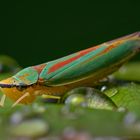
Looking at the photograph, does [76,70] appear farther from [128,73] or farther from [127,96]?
[127,96]

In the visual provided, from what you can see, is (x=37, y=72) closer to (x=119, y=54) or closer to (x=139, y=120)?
(x=119, y=54)

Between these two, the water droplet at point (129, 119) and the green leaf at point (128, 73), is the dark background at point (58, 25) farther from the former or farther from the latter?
the water droplet at point (129, 119)

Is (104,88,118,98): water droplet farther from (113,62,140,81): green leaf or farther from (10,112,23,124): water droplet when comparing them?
(10,112,23,124): water droplet

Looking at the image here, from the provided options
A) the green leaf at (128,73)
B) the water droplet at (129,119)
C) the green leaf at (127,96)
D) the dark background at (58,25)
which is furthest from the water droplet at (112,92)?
the dark background at (58,25)

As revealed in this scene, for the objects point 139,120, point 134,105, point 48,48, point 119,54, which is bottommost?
point 48,48

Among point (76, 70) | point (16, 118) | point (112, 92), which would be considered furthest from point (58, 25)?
point (16, 118)

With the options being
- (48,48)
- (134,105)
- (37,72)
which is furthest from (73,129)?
(48,48)
